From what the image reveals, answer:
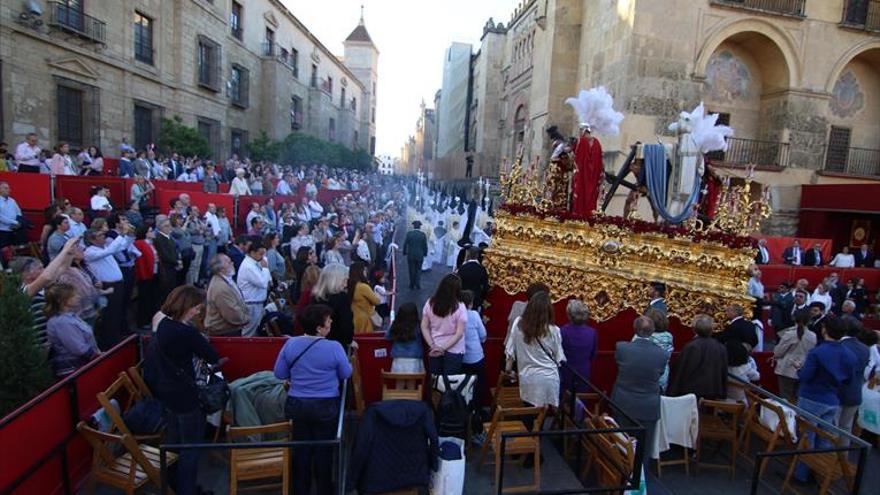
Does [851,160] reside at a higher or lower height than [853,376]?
higher

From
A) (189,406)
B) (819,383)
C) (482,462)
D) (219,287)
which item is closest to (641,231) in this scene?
(819,383)

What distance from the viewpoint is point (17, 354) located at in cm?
422

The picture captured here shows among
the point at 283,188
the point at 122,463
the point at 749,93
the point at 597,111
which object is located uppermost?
the point at 749,93

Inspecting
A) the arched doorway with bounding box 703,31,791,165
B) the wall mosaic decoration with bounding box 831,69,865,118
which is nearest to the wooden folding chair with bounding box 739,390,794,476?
the arched doorway with bounding box 703,31,791,165

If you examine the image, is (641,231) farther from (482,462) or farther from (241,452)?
(241,452)

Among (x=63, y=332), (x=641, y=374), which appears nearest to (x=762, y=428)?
(x=641, y=374)

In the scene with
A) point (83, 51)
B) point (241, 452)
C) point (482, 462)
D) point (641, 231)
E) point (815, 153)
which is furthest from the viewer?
point (815, 153)

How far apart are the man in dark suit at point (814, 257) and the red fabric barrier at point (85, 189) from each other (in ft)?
63.1

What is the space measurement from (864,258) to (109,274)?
20307 millimetres

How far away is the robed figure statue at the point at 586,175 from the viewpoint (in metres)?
→ 7.99

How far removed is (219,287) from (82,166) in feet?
37.0

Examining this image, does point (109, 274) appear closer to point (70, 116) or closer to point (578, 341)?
point (578, 341)

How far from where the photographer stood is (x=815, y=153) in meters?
20.7

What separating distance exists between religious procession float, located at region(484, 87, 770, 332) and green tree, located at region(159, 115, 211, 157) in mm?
16991
